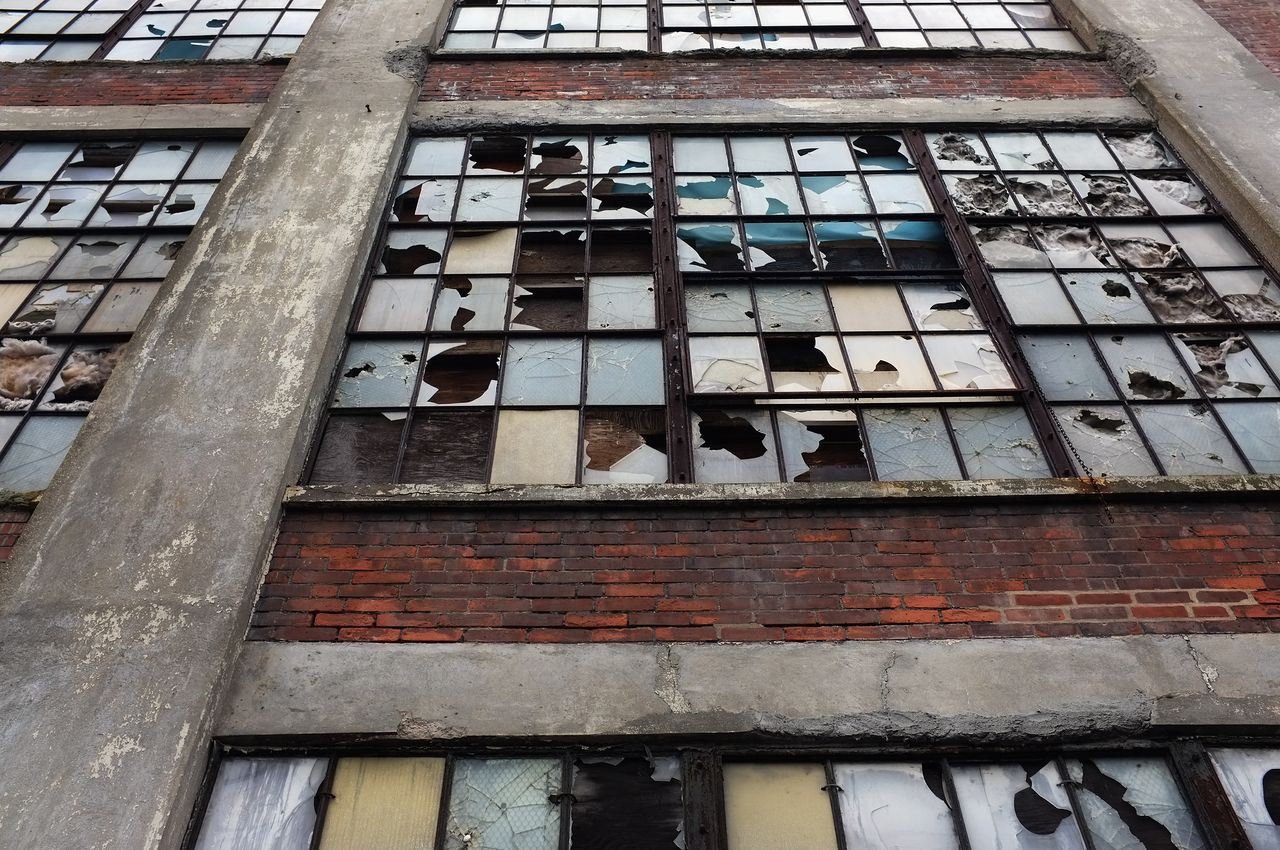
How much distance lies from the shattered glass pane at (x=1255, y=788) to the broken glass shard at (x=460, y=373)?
404cm

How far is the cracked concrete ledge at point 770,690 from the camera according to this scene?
338 cm

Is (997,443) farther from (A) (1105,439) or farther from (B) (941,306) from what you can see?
(B) (941,306)

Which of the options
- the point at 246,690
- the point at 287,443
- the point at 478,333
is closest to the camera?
the point at 246,690

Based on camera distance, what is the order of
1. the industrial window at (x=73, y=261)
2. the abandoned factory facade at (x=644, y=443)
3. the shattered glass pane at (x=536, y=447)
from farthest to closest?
the industrial window at (x=73, y=261) < the shattered glass pane at (x=536, y=447) < the abandoned factory facade at (x=644, y=443)

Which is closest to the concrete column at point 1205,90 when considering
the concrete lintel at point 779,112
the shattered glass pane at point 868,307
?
the concrete lintel at point 779,112

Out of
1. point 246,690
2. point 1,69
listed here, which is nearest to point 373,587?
point 246,690

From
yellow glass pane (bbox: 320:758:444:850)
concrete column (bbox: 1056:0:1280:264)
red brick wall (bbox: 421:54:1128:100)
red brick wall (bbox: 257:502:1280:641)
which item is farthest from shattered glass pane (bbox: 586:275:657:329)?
concrete column (bbox: 1056:0:1280:264)

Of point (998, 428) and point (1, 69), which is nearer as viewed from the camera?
point (998, 428)

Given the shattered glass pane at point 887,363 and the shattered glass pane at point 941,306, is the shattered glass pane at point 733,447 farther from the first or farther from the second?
the shattered glass pane at point 941,306

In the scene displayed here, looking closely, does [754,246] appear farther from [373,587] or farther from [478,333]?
[373,587]

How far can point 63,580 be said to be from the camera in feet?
12.0

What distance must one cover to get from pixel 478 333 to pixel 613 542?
73.4 inches

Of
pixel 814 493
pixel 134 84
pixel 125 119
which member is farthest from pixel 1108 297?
pixel 134 84

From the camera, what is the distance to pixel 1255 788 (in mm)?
3307
